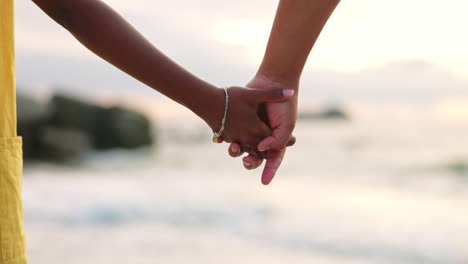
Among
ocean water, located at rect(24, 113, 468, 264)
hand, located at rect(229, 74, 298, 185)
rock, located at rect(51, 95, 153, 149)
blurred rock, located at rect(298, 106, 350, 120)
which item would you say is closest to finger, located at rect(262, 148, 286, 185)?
hand, located at rect(229, 74, 298, 185)

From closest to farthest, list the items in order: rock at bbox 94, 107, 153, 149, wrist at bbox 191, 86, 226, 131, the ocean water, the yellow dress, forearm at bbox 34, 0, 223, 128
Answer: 1. the yellow dress
2. forearm at bbox 34, 0, 223, 128
3. wrist at bbox 191, 86, 226, 131
4. the ocean water
5. rock at bbox 94, 107, 153, 149

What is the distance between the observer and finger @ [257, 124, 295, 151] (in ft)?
7.25

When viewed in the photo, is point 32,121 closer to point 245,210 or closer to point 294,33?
point 245,210

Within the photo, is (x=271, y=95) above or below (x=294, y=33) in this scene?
below

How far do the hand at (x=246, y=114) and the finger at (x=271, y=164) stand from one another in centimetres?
8

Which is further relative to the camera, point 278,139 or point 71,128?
point 71,128

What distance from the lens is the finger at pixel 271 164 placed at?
2.18m

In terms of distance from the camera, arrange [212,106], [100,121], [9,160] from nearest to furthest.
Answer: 1. [9,160]
2. [212,106]
3. [100,121]

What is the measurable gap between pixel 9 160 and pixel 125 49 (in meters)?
0.51

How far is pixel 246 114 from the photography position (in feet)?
7.10

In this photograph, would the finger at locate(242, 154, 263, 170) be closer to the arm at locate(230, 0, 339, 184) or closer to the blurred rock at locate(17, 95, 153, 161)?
the arm at locate(230, 0, 339, 184)

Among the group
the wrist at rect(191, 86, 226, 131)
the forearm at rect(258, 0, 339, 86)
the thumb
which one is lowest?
the wrist at rect(191, 86, 226, 131)

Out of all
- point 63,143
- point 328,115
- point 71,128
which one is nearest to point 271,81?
point 63,143

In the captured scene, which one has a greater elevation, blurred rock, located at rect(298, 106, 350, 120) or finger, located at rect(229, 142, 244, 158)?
blurred rock, located at rect(298, 106, 350, 120)
